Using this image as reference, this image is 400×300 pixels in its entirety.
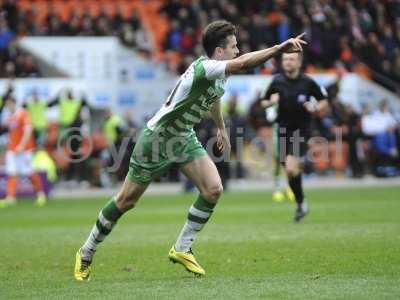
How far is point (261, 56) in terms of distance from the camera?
829 centimetres

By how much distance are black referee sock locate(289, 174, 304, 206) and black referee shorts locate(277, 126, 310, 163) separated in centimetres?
43

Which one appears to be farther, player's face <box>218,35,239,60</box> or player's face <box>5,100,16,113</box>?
player's face <box>5,100,16,113</box>

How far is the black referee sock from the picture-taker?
15.0 m

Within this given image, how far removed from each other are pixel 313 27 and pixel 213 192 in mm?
22507

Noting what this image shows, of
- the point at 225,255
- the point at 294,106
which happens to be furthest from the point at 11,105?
the point at 225,255

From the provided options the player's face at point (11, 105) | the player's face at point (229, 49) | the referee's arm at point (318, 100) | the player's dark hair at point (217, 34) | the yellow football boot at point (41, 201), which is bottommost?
the yellow football boot at point (41, 201)

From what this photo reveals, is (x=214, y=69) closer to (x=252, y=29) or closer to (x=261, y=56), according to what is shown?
(x=261, y=56)

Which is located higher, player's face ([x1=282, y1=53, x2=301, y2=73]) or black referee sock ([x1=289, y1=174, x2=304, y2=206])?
player's face ([x1=282, y1=53, x2=301, y2=73])

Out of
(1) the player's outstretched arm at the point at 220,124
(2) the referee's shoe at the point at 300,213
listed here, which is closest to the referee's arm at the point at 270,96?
(2) the referee's shoe at the point at 300,213

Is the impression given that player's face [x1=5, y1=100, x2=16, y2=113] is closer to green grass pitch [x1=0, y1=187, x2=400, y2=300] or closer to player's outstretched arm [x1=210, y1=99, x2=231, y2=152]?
green grass pitch [x1=0, y1=187, x2=400, y2=300]

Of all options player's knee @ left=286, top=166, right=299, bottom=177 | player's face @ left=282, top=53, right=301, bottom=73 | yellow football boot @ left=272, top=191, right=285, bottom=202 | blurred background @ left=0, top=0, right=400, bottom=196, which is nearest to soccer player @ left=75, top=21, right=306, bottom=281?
player's knee @ left=286, top=166, right=299, bottom=177

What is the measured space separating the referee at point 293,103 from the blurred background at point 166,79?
29.8 feet

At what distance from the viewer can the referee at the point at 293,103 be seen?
15695 millimetres

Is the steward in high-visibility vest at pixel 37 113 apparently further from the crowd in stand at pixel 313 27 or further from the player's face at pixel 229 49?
the player's face at pixel 229 49
